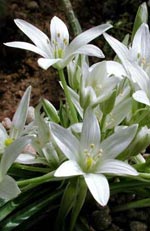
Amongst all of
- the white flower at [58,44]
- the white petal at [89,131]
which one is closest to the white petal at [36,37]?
the white flower at [58,44]

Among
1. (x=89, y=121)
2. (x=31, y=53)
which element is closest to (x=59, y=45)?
(x=89, y=121)

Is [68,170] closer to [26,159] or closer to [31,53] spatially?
[26,159]

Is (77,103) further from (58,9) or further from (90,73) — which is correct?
(58,9)

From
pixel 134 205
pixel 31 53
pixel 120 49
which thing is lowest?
pixel 134 205

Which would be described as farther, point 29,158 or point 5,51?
point 5,51

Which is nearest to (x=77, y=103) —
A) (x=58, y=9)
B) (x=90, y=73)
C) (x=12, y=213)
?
(x=90, y=73)

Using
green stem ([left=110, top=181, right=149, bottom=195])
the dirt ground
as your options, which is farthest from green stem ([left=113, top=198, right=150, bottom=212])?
the dirt ground
